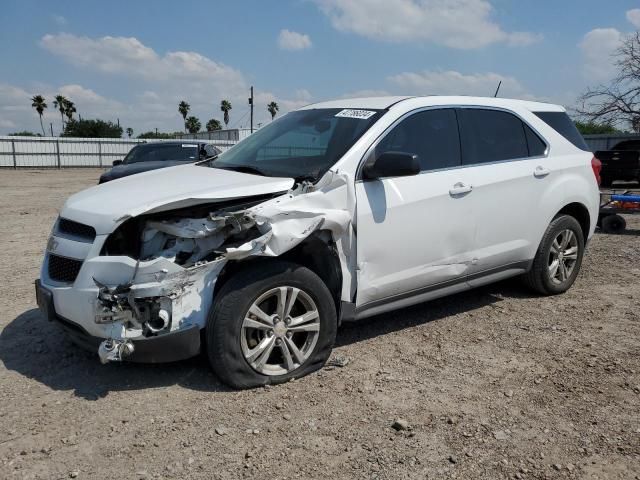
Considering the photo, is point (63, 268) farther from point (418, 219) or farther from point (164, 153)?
point (164, 153)

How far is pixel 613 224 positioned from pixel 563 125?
14.9ft

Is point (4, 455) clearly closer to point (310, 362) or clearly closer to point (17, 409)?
point (17, 409)

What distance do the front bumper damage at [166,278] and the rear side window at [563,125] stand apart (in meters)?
2.92

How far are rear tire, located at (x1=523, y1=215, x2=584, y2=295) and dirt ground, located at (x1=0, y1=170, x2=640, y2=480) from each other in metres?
0.48

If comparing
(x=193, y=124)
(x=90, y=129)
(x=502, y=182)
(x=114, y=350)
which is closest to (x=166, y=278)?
(x=114, y=350)

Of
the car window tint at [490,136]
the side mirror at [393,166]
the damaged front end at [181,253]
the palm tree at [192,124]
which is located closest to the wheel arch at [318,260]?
the damaged front end at [181,253]

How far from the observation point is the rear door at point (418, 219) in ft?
12.5

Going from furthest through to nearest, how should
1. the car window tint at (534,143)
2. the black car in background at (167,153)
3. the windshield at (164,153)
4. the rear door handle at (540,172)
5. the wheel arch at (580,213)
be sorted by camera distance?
the windshield at (164,153), the black car in background at (167,153), the wheel arch at (580,213), the car window tint at (534,143), the rear door handle at (540,172)

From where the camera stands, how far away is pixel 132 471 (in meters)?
2.68

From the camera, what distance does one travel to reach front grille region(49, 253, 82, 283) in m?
3.34

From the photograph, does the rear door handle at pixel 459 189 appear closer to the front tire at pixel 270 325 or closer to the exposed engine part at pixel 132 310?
the front tire at pixel 270 325

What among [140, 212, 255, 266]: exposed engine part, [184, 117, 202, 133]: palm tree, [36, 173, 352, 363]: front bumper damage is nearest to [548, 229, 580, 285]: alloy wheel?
[36, 173, 352, 363]: front bumper damage

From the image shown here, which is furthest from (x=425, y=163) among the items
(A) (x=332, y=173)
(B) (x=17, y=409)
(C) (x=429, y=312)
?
(B) (x=17, y=409)

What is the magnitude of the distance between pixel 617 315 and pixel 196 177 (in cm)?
386
